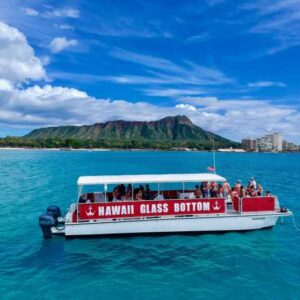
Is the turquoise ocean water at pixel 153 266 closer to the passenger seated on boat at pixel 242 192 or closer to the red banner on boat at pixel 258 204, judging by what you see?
the red banner on boat at pixel 258 204

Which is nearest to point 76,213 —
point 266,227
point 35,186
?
point 266,227

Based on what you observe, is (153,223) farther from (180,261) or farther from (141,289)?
(141,289)

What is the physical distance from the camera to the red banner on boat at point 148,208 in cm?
1806

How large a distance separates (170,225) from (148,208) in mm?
1526

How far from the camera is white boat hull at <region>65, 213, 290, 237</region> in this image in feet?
58.7

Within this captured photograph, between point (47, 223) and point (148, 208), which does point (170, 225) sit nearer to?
point (148, 208)

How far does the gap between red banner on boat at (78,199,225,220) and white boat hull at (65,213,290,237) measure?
35 cm

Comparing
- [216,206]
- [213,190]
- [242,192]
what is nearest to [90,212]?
[216,206]

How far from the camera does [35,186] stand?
4472 cm

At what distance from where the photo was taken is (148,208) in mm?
18375

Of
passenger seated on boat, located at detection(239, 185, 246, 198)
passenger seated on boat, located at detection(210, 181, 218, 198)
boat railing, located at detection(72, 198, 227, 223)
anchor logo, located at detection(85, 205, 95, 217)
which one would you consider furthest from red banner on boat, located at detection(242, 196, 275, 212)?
anchor logo, located at detection(85, 205, 95, 217)

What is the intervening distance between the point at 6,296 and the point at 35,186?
112 ft

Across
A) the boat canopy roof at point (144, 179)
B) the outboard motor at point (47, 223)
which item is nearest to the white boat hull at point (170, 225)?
the outboard motor at point (47, 223)

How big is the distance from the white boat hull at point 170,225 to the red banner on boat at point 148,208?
35 centimetres
